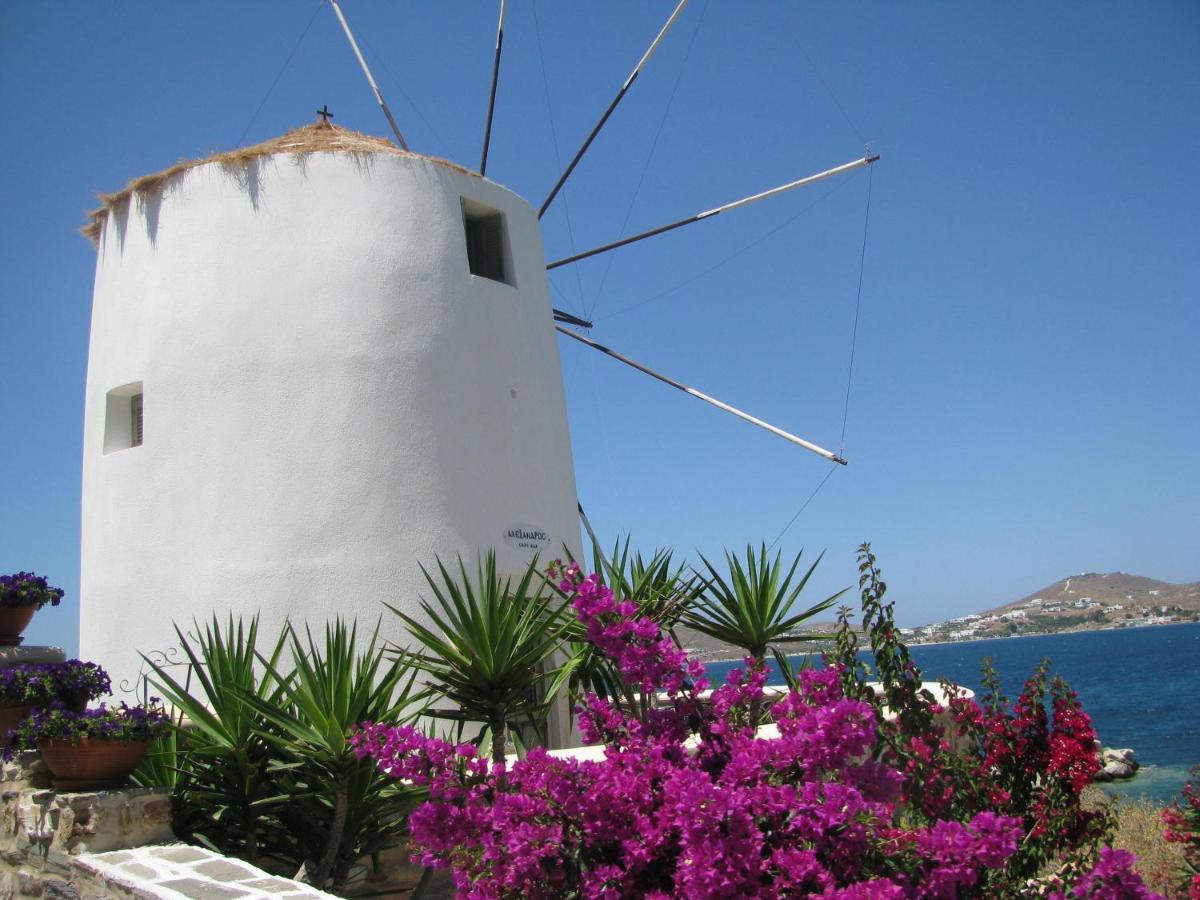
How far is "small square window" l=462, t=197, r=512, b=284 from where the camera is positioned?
10719mm

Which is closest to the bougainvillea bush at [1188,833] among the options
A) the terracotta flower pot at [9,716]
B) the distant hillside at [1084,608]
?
the terracotta flower pot at [9,716]

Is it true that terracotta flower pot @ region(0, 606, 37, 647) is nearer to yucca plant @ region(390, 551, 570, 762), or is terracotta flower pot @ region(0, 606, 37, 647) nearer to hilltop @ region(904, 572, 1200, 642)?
yucca plant @ region(390, 551, 570, 762)

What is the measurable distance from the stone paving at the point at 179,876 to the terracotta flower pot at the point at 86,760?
0.42m

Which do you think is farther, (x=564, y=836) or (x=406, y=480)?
(x=406, y=480)

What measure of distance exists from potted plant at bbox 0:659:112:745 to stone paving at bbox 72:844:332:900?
3.99ft

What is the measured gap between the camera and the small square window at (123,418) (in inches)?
387

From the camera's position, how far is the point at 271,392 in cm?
898

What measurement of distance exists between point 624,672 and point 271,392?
5.64 meters

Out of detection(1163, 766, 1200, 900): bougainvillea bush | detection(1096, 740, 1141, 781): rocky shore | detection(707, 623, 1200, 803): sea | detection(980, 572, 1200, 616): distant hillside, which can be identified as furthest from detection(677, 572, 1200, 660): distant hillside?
detection(1163, 766, 1200, 900): bougainvillea bush

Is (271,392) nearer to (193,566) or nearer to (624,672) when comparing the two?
(193,566)

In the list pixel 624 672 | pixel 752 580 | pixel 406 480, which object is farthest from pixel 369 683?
pixel 752 580

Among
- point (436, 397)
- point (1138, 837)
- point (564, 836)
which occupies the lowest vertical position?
point (1138, 837)

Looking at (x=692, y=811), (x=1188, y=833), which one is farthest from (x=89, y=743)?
(x=1188, y=833)

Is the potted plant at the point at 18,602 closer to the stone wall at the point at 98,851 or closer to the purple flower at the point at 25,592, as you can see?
the purple flower at the point at 25,592
